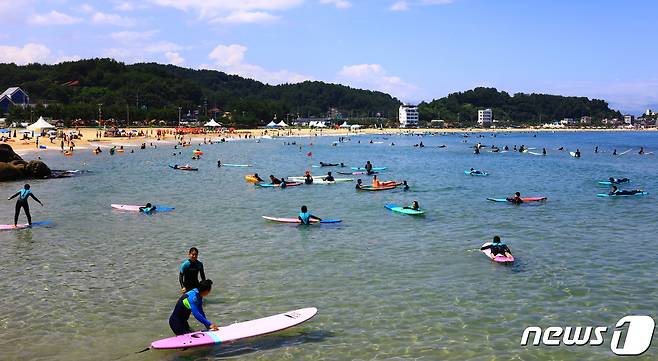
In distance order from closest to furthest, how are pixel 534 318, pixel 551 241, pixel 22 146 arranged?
pixel 534 318 < pixel 551 241 < pixel 22 146

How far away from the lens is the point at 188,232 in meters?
23.7

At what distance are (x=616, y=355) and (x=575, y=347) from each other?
0.81 metres

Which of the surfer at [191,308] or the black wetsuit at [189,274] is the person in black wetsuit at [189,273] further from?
the surfer at [191,308]

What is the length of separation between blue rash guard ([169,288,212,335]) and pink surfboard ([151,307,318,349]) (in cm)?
22

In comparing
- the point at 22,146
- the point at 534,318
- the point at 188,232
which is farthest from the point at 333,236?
the point at 22,146

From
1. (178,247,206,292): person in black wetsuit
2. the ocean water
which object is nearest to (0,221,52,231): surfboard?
the ocean water

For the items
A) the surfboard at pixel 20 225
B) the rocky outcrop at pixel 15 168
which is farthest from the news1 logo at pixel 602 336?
the rocky outcrop at pixel 15 168

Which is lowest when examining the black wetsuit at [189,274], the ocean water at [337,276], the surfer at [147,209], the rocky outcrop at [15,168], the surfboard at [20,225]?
the ocean water at [337,276]

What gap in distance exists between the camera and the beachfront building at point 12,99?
146m

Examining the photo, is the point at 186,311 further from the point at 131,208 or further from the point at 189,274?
the point at 131,208

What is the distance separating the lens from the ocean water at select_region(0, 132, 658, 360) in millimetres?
11922

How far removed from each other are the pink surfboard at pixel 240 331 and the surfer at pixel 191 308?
0.22 meters

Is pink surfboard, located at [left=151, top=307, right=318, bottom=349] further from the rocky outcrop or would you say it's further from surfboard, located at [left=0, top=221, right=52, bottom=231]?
the rocky outcrop

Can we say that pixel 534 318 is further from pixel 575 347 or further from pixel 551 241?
pixel 551 241
